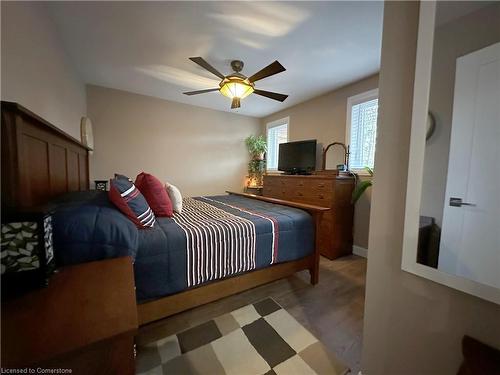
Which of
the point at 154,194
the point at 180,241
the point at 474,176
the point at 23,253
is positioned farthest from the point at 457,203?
the point at 154,194

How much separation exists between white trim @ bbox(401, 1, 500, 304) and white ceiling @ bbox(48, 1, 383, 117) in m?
1.17

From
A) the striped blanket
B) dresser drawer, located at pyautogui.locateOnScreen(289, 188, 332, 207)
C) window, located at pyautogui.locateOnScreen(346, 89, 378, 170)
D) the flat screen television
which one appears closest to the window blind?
window, located at pyautogui.locateOnScreen(346, 89, 378, 170)

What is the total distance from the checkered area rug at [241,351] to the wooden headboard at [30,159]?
1.14 meters

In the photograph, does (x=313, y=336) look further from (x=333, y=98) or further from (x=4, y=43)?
(x=333, y=98)

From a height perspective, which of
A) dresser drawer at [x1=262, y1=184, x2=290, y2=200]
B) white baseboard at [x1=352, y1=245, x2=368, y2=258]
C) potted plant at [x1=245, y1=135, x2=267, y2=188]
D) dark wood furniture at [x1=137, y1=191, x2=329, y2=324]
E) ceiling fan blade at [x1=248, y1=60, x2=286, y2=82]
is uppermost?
ceiling fan blade at [x1=248, y1=60, x2=286, y2=82]

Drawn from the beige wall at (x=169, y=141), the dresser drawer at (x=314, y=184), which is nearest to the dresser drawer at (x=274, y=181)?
the dresser drawer at (x=314, y=184)

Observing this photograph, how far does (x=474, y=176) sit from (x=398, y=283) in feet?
1.68

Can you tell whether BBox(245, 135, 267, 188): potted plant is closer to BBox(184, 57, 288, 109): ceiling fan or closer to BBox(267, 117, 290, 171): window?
BBox(267, 117, 290, 171): window

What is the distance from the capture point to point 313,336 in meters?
1.41

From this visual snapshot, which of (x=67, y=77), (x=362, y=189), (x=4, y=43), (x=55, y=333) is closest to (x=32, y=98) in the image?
(x=4, y=43)

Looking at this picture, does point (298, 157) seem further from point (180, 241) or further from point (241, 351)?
point (241, 351)

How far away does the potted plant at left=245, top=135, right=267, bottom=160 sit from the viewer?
4.64 metres

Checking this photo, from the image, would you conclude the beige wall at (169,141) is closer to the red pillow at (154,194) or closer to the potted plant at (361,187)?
the red pillow at (154,194)

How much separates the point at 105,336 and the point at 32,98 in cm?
175
